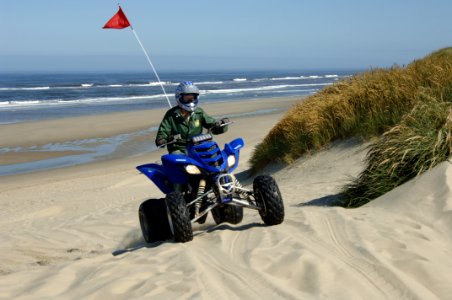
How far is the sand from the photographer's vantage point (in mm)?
4242

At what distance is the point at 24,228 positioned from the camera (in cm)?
970

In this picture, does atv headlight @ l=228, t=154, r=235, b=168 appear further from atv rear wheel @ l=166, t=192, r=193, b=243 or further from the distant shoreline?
the distant shoreline

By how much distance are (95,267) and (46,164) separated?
13040 millimetres

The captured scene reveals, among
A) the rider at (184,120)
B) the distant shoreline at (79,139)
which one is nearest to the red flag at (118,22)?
the rider at (184,120)

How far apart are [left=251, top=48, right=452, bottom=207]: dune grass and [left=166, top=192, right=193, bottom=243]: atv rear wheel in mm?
2105

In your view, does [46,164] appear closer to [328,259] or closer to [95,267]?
[95,267]

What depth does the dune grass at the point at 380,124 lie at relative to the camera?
6.99 m

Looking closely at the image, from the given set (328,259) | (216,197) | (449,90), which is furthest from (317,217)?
(449,90)

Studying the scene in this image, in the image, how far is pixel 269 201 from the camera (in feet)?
20.2

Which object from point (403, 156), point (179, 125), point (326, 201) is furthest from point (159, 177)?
point (403, 156)

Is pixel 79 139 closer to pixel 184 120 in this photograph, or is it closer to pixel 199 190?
pixel 184 120

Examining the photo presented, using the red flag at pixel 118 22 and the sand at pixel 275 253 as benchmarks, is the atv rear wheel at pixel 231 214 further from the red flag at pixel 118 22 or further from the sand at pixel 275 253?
the red flag at pixel 118 22

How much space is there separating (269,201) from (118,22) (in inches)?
154

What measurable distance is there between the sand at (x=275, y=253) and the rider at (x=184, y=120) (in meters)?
1.07
